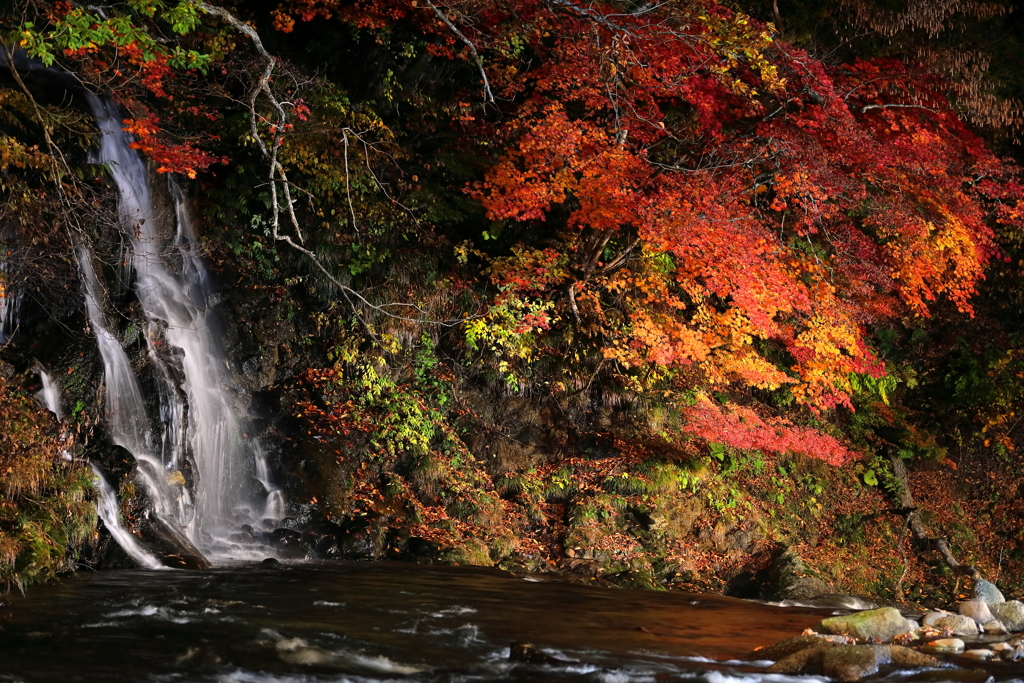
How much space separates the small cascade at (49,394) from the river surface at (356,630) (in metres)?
2.52

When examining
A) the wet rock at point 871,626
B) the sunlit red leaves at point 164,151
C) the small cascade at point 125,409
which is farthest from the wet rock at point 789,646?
the sunlit red leaves at point 164,151

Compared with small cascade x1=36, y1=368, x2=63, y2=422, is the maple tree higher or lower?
A: higher

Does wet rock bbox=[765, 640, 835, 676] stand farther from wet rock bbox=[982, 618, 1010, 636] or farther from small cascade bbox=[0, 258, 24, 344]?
small cascade bbox=[0, 258, 24, 344]

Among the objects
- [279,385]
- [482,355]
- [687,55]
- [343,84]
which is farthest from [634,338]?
[343,84]

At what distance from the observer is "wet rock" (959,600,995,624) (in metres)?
8.84

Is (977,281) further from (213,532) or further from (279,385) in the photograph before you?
(213,532)

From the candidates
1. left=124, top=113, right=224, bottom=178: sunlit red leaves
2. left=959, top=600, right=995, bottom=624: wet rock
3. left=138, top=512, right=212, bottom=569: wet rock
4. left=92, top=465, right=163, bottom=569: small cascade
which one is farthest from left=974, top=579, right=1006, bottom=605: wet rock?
left=124, top=113, right=224, bottom=178: sunlit red leaves

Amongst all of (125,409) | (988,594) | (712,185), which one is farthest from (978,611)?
(125,409)

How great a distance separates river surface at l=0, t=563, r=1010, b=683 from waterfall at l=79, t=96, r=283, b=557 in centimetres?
170

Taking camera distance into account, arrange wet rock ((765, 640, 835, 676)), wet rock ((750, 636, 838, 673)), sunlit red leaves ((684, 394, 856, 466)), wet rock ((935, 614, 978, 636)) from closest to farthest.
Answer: wet rock ((765, 640, 835, 676)) < wet rock ((750, 636, 838, 673)) < wet rock ((935, 614, 978, 636)) < sunlit red leaves ((684, 394, 856, 466))

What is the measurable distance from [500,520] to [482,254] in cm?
442

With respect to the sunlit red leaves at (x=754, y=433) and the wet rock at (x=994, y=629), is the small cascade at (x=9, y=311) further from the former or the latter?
the wet rock at (x=994, y=629)

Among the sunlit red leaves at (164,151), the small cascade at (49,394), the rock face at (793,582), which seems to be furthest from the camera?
the sunlit red leaves at (164,151)

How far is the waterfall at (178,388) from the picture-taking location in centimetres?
1039
